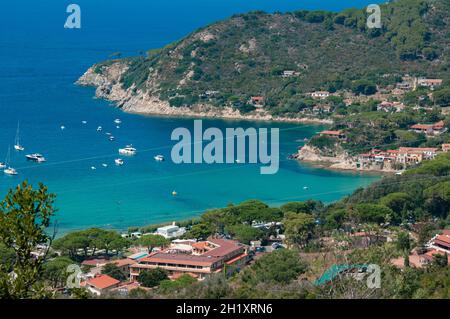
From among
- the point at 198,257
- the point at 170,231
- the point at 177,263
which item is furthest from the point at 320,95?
the point at 177,263

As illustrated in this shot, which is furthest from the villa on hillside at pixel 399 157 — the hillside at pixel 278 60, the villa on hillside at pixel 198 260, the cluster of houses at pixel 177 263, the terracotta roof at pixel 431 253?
the terracotta roof at pixel 431 253

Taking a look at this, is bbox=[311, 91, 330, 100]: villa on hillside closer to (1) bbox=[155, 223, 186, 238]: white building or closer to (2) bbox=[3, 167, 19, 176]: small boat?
(2) bbox=[3, 167, 19, 176]: small boat

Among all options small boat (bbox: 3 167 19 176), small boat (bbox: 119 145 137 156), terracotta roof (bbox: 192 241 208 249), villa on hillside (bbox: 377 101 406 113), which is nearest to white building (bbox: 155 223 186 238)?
terracotta roof (bbox: 192 241 208 249)

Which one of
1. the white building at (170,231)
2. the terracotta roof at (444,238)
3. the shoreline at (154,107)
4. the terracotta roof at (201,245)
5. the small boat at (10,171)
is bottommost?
the white building at (170,231)

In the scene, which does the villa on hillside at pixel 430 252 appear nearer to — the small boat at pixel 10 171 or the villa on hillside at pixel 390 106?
the small boat at pixel 10 171

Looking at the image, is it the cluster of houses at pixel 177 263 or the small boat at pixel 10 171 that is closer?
the cluster of houses at pixel 177 263
